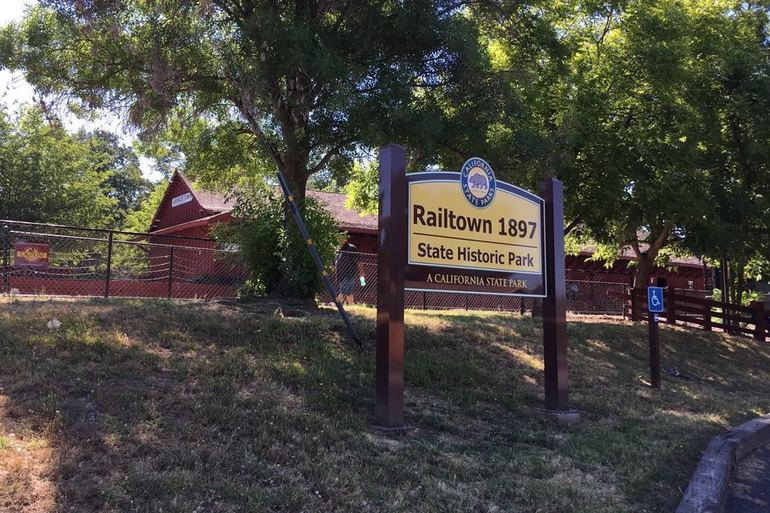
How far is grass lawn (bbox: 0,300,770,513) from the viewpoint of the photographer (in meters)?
4.16

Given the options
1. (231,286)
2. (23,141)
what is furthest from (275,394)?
(23,141)

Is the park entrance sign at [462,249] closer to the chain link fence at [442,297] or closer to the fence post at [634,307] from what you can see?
the chain link fence at [442,297]

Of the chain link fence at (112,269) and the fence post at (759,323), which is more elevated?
the chain link fence at (112,269)

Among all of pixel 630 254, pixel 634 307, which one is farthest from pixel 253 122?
pixel 630 254

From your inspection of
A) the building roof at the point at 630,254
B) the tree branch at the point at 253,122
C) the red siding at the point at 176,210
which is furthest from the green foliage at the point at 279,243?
the building roof at the point at 630,254

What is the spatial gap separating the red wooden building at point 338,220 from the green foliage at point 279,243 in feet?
29.7

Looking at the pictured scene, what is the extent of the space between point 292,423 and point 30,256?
384 inches

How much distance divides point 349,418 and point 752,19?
1828 cm

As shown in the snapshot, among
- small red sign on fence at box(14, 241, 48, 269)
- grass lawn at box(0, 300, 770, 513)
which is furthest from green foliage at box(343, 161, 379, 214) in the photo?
small red sign on fence at box(14, 241, 48, 269)

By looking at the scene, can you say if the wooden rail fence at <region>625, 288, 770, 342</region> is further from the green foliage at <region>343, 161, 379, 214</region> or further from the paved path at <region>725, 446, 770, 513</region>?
the paved path at <region>725, 446, 770, 513</region>

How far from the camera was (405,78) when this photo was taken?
955 cm

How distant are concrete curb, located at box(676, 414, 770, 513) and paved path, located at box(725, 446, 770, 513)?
85 millimetres

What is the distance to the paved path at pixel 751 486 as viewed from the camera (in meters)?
5.45

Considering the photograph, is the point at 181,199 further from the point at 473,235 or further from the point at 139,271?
the point at 473,235
